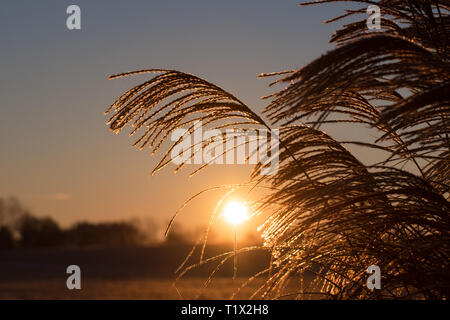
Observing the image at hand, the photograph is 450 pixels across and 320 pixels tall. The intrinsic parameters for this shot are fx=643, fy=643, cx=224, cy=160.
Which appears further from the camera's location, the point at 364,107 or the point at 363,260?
the point at 364,107

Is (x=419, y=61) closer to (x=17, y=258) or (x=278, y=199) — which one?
(x=278, y=199)

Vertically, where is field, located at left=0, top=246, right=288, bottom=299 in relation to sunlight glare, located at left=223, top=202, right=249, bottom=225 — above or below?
below

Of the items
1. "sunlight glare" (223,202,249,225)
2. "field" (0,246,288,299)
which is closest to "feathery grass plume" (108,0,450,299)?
"sunlight glare" (223,202,249,225)

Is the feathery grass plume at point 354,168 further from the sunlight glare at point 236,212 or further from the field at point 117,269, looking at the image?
the field at point 117,269

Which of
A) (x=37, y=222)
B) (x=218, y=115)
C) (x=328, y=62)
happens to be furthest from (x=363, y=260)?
(x=37, y=222)

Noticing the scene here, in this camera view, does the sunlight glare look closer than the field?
Yes

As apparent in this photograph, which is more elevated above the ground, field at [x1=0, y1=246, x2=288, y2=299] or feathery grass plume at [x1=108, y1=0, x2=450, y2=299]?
feathery grass plume at [x1=108, y1=0, x2=450, y2=299]

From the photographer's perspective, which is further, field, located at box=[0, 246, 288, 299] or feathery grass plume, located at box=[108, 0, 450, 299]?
field, located at box=[0, 246, 288, 299]

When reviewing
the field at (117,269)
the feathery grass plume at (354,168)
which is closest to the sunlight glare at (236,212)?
the feathery grass plume at (354,168)

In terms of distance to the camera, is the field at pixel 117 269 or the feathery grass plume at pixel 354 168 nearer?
the feathery grass plume at pixel 354 168

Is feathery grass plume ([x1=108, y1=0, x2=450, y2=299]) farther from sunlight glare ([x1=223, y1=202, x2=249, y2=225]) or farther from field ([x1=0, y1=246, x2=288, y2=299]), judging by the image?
field ([x1=0, y1=246, x2=288, y2=299])

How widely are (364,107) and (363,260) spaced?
26.5 inches

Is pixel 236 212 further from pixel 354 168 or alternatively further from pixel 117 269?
pixel 117 269

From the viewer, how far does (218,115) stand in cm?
263
